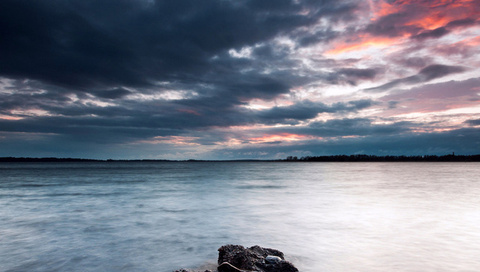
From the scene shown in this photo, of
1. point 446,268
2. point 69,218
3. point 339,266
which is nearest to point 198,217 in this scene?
point 69,218

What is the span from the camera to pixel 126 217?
11.2 meters

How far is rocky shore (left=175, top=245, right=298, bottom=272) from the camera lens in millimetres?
4445

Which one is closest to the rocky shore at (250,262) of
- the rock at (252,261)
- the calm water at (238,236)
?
the rock at (252,261)

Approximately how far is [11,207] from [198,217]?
9.50 m

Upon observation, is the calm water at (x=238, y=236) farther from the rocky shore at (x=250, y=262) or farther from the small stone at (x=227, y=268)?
the small stone at (x=227, y=268)

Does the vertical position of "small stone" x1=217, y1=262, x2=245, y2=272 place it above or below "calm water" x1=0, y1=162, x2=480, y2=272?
above

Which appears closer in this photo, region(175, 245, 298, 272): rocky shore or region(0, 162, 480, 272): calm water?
region(175, 245, 298, 272): rocky shore

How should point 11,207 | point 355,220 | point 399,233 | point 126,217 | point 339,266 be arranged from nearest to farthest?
point 339,266, point 399,233, point 355,220, point 126,217, point 11,207

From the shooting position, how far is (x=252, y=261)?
15.1ft

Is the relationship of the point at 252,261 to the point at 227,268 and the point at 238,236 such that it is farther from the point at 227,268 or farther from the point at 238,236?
the point at 238,236

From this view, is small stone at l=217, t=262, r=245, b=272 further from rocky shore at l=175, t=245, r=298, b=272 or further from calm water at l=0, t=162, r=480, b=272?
calm water at l=0, t=162, r=480, b=272

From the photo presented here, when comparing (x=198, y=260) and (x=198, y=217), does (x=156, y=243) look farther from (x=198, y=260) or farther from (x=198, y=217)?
(x=198, y=217)

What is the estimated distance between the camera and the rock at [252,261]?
4.45 metres

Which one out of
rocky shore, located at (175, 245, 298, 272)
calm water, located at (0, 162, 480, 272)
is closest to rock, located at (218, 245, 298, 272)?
rocky shore, located at (175, 245, 298, 272)
